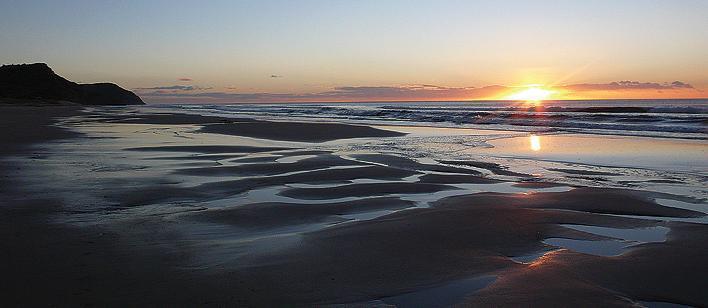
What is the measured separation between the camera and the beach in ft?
12.3

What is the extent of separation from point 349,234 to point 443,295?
178 cm

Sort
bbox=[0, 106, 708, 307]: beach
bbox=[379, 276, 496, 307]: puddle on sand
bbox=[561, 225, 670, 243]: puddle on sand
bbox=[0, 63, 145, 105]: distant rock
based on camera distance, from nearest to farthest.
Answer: bbox=[379, 276, 496, 307]: puddle on sand, bbox=[0, 106, 708, 307]: beach, bbox=[561, 225, 670, 243]: puddle on sand, bbox=[0, 63, 145, 105]: distant rock

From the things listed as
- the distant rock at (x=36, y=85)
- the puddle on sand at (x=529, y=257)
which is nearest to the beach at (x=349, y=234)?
the puddle on sand at (x=529, y=257)

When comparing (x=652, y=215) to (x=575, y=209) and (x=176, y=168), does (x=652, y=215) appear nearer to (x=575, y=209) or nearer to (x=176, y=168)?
(x=575, y=209)

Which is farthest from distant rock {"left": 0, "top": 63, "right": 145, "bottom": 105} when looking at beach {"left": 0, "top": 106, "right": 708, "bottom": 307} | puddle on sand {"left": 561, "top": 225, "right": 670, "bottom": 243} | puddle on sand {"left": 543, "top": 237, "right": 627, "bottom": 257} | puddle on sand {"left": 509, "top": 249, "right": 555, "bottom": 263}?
puddle on sand {"left": 509, "top": 249, "right": 555, "bottom": 263}

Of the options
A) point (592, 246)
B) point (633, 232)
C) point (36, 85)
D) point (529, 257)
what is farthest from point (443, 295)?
point (36, 85)

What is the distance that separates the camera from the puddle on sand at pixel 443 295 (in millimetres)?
3584

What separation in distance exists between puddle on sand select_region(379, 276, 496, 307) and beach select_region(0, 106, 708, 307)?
0.01 meters

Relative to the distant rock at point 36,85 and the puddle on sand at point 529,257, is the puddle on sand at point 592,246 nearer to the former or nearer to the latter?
the puddle on sand at point 529,257

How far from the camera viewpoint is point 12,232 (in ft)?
16.9

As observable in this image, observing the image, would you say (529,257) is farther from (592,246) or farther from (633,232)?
(633,232)

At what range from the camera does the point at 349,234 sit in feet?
17.6

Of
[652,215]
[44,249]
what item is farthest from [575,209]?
[44,249]

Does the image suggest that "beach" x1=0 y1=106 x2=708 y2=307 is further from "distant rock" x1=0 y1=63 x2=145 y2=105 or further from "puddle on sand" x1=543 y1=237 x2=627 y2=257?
"distant rock" x1=0 y1=63 x2=145 y2=105
